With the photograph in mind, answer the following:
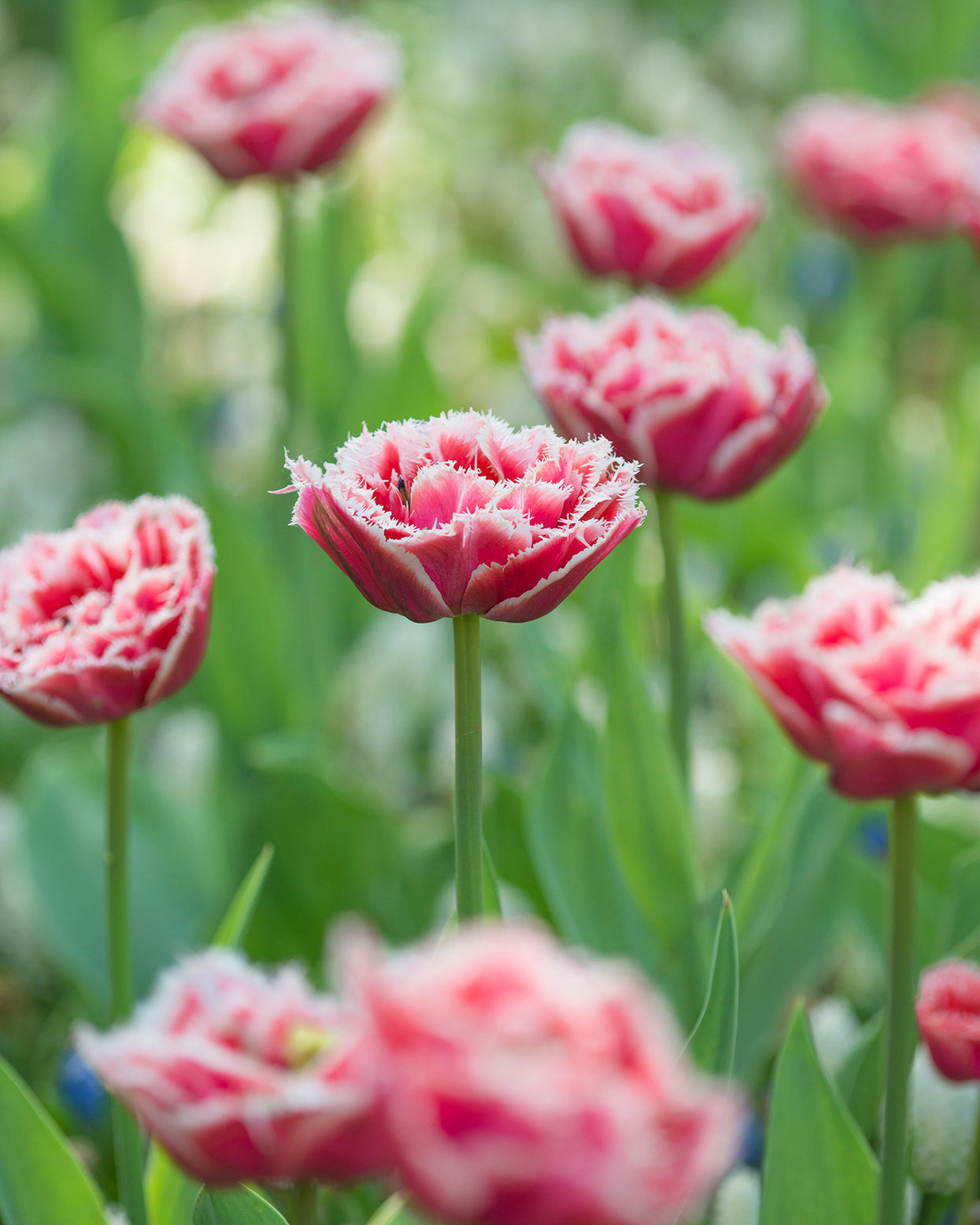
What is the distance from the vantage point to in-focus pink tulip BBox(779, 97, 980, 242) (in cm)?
110

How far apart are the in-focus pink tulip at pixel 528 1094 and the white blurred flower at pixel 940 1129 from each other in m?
0.38

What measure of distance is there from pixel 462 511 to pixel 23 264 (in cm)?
112

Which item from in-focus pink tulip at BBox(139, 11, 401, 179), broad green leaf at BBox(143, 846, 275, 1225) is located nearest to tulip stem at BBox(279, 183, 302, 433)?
in-focus pink tulip at BBox(139, 11, 401, 179)

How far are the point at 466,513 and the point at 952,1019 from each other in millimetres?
230

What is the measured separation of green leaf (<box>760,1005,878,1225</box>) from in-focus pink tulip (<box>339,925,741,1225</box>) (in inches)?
9.9

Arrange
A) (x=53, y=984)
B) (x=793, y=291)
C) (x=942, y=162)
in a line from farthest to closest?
(x=793, y=291) → (x=942, y=162) → (x=53, y=984)

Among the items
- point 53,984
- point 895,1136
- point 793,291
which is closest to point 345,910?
point 53,984

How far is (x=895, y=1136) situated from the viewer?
15.7 inches

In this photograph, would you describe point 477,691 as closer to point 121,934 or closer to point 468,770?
point 468,770

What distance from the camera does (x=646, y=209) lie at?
73 cm

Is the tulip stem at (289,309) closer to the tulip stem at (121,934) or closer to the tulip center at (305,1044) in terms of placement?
the tulip stem at (121,934)

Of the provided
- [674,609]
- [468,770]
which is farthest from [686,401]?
[468,770]

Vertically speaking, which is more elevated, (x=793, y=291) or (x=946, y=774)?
(x=946, y=774)

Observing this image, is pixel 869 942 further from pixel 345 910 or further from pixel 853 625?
pixel 853 625
